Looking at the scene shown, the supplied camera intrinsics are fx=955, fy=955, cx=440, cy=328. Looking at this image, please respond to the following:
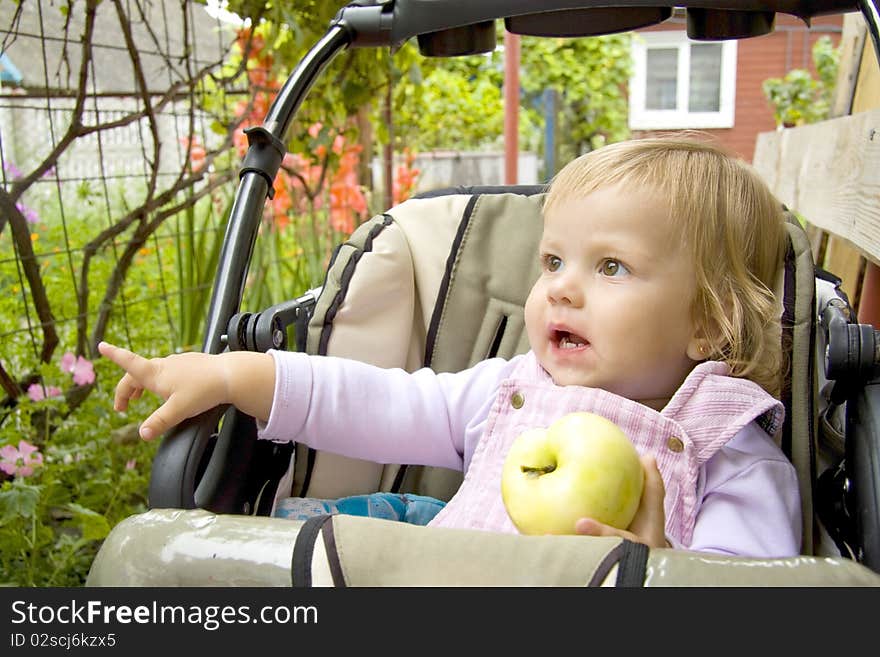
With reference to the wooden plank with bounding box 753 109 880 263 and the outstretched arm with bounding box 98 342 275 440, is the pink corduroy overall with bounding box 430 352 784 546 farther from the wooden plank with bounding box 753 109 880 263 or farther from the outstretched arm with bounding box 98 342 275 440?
the wooden plank with bounding box 753 109 880 263

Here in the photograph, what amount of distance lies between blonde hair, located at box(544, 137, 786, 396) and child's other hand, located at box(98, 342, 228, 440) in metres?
0.51

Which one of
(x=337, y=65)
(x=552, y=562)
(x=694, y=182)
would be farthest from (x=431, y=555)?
(x=337, y=65)

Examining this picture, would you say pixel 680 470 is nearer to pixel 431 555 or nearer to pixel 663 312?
pixel 663 312

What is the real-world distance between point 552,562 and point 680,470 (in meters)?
0.47

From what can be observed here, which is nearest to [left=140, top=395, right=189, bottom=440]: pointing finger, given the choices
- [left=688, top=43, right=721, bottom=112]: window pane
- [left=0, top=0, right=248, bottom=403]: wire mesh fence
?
[left=0, top=0, right=248, bottom=403]: wire mesh fence

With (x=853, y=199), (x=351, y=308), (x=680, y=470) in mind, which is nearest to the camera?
(x=680, y=470)

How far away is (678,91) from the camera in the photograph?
31.3ft

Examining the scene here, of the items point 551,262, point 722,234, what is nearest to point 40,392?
point 551,262

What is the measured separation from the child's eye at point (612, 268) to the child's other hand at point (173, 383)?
1.61 feet

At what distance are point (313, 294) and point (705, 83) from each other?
8.80 meters

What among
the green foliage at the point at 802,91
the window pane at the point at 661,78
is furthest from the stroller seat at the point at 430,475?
the window pane at the point at 661,78
